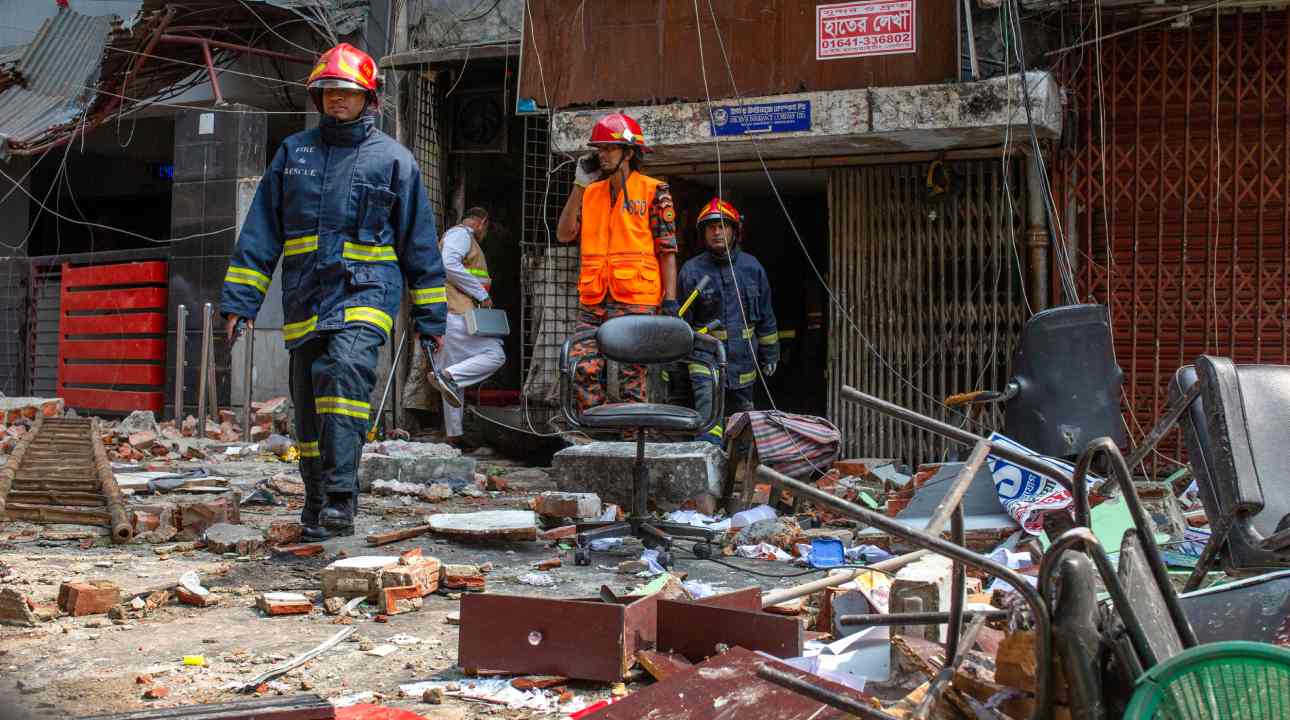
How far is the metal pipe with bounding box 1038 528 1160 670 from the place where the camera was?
1.76 m

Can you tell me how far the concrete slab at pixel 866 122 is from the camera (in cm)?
720

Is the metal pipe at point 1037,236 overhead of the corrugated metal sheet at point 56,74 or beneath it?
beneath

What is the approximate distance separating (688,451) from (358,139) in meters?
2.50

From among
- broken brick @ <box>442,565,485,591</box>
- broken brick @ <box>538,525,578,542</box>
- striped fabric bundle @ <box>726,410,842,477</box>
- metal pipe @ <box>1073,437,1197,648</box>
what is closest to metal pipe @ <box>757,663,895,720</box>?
metal pipe @ <box>1073,437,1197,648</box>

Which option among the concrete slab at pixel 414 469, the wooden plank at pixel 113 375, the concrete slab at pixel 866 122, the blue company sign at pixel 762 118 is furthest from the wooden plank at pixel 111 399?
the blue company sign at pixel 762 118

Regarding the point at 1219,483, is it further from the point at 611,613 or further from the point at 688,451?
the point at 688,451

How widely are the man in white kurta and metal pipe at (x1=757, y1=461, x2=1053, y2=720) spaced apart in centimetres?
767

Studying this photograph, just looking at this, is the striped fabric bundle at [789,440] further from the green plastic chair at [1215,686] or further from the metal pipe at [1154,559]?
the green plastic chair at [1215,686]

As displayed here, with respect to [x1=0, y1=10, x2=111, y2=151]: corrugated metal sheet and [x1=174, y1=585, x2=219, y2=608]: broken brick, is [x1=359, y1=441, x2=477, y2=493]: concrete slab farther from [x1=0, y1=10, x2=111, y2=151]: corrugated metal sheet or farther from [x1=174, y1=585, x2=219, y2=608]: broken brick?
[x1=0, y1=10, x2=111, y2=151]: corrugated metal sheet

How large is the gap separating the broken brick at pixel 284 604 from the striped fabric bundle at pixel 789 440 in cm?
305

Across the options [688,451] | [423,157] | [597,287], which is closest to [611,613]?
[688,451]

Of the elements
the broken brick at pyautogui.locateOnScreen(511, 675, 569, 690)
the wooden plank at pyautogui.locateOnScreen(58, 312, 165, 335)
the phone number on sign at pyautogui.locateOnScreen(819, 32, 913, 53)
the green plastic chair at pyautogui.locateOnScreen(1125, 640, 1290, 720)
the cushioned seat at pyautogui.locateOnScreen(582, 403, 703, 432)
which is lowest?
the broken brick at pyautogui.locateOnScreen(511, 675, 569, 690)

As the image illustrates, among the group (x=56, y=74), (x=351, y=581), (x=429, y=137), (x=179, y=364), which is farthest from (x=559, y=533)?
(x=56, y=74)

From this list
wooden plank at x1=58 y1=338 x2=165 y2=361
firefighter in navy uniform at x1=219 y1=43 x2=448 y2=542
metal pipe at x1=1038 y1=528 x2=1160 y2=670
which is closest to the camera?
metal pipe at x1=1038 y1=528 x2=1160 y2=670
